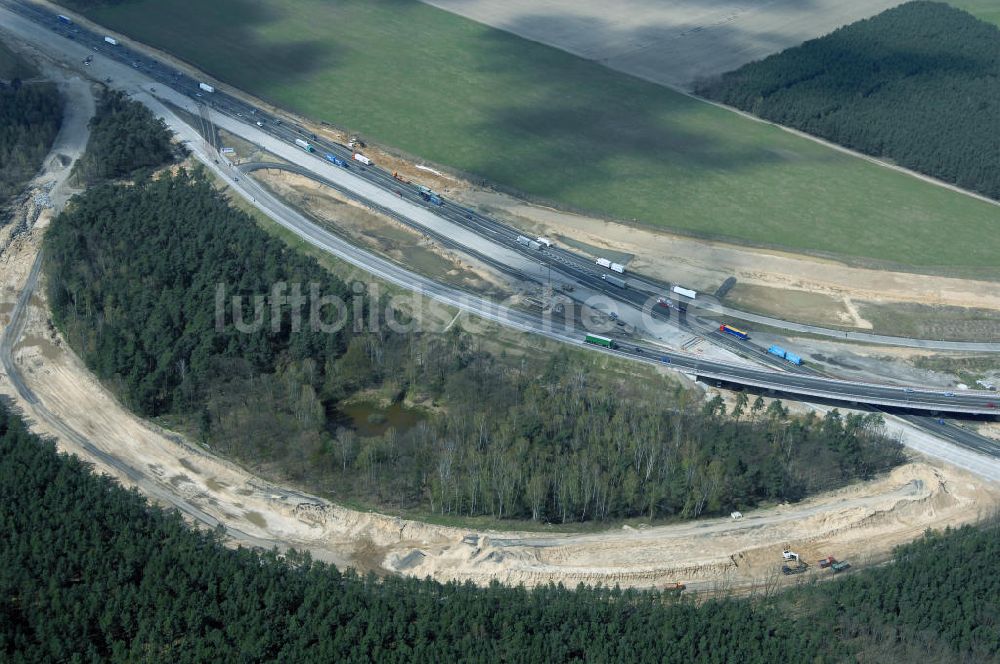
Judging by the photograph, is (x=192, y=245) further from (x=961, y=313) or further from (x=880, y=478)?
(x=961, y=313)

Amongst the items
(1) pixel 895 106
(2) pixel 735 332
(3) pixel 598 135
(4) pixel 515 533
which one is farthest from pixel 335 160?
(1) pixel 895 106

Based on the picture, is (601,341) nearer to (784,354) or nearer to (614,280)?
(614,280)

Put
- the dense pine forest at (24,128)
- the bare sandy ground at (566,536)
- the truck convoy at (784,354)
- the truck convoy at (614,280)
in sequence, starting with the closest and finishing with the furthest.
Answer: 1. the bare sandy ground at (566,536)
2. the truck convoy at (784,354)
3. the truck convoy at (614,280)
4. the dense pine forest at (24,128)

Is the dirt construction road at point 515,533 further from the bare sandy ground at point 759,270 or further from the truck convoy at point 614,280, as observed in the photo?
the truck convoy at point 614,280

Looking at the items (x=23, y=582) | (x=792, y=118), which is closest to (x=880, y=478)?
(x=23, y=582)

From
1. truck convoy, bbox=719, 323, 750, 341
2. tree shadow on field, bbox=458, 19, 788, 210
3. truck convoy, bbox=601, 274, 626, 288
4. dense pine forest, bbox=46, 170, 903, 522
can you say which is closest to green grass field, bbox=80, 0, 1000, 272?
tree shadow on field, bbox=458, 19, 788, 210

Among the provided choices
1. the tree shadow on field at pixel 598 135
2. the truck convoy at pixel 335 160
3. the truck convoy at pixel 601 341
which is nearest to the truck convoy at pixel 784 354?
the truck convoy at pixel 601 341
